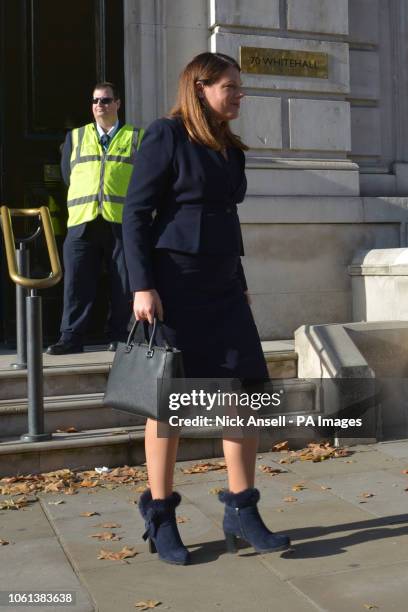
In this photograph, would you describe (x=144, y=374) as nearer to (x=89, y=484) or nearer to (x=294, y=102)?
(x=89, y=484)

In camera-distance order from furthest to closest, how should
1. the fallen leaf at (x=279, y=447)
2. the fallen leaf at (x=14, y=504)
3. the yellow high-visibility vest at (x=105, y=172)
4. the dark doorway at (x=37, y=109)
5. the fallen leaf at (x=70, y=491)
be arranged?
the dark doorway at (x=37, y=109) → the yellow high-visibility vest at (x=105, y=172) → the fallen leaf at (x=279, y=447) → the fallen leaf at (x=70, y=491) → the fallen leaf at (x=14, y=504)

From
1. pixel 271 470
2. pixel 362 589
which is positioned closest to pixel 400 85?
pixel 271 470

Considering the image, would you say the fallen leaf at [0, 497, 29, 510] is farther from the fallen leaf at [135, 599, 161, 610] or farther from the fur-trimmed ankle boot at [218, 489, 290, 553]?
the fallen leaf at [135, 599, 161, 610]

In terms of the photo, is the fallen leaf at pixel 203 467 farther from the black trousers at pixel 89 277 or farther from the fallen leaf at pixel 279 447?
the black trousers at pixel 89 277

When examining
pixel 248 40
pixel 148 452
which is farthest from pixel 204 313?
pixel 248 40

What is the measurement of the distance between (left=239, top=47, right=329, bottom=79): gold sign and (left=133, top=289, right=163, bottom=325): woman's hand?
4.59 meters

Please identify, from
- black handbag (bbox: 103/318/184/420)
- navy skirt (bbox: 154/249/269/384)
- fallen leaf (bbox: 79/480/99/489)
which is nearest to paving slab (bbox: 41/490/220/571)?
fallen leaf (bbox: 79/480/99/489)

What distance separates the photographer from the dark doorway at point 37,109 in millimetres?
7344

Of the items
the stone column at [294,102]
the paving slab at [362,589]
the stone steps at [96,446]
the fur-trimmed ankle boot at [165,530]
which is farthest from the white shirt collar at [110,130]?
the paving slab at [362,589]

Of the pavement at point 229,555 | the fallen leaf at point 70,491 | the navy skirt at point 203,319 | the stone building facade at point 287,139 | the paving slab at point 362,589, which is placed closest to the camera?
the paving slab at point 362,589

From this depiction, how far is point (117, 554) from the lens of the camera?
3633 mm

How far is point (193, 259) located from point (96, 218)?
302 centimetres

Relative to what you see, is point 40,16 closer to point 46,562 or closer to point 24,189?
point 24,189

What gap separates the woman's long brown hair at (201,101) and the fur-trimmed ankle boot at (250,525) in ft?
4.69
